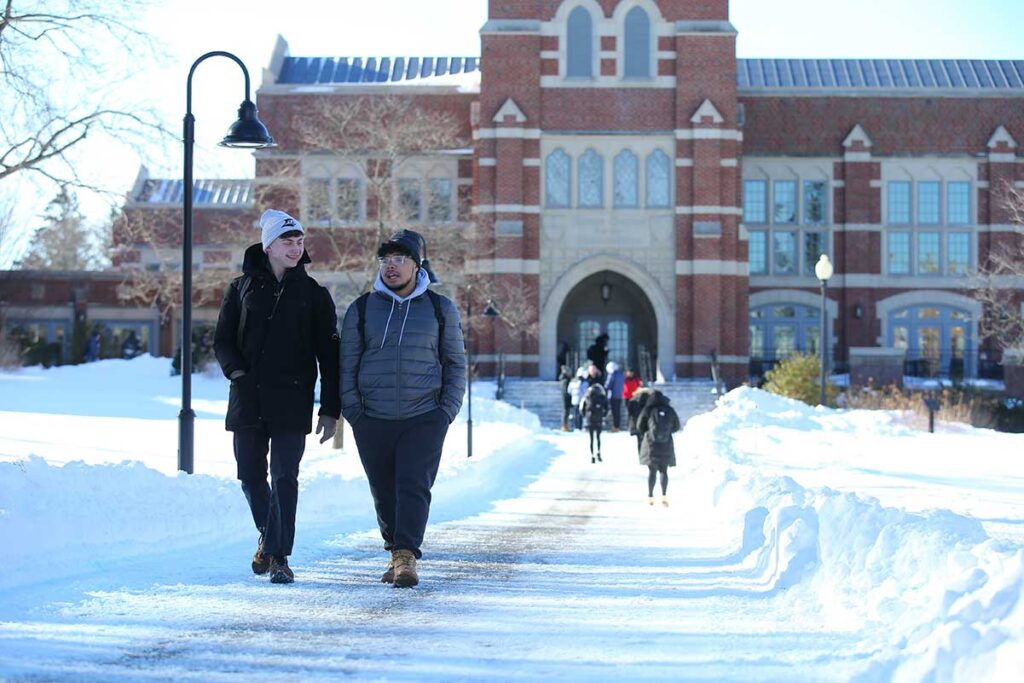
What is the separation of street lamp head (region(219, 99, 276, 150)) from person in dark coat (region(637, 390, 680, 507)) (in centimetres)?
535

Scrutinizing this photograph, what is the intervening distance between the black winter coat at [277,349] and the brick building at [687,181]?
2457 cm

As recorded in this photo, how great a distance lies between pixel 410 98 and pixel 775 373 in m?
16.2

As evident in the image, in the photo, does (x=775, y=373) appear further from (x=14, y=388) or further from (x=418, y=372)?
(x=418, y=372)

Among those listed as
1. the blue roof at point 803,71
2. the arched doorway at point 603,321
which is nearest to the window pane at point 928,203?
the blue roof at point 803,71

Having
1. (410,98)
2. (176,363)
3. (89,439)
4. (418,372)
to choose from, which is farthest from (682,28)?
(418,372)

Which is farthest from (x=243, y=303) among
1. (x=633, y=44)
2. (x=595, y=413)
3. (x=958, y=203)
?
(x=958, y=203)

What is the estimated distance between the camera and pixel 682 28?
133 ft

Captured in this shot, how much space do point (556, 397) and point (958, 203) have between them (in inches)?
695

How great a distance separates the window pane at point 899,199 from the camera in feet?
154

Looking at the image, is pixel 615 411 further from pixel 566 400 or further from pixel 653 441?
pixel 653 441

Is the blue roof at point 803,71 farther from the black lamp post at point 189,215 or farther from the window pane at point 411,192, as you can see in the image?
the black lamp post at point 189,215

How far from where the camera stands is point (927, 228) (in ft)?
154

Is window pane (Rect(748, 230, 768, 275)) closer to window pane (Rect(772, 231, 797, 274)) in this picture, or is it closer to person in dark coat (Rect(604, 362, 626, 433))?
window pane (Rect(772, 231, 797, 274))

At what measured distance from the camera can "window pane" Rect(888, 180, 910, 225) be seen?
46969 mm
